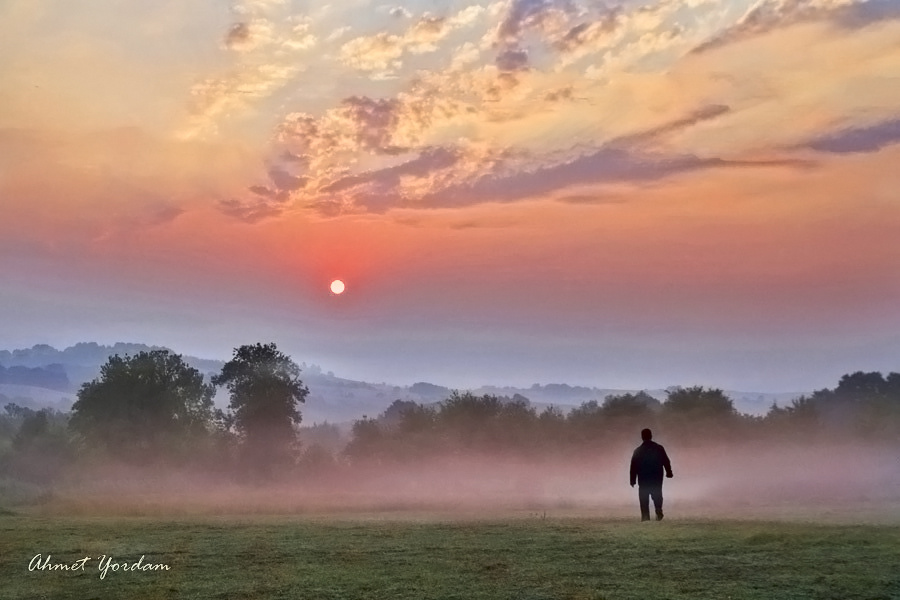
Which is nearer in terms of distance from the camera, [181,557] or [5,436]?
[181,557]

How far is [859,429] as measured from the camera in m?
87.7

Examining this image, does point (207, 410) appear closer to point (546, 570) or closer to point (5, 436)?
point (5, 436)

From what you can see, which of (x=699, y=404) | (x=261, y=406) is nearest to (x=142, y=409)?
(x=261, y=406)

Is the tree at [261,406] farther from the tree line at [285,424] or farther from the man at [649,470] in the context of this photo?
the man at [649,470]

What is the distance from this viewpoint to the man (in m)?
26.3

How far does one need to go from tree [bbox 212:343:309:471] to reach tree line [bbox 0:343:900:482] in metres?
0.11

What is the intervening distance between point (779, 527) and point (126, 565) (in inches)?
656

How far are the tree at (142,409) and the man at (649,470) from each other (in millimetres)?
68062

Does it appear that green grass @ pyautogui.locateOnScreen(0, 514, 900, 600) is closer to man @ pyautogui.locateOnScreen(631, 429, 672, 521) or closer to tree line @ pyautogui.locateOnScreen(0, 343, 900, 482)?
man @ pyautogui.locateOnScreen(631, 429, 672, 521)

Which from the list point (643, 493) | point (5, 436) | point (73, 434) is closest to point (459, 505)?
point (643, 493)

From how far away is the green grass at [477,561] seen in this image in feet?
49.0

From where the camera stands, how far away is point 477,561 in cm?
1755

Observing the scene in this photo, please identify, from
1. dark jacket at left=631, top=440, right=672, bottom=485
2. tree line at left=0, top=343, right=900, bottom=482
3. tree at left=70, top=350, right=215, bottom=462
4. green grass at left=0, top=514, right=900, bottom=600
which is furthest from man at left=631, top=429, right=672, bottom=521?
tree at left=70, top=350, right=215, bottom=462

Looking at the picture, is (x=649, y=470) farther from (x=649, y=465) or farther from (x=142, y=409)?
(x=142, y=409)
